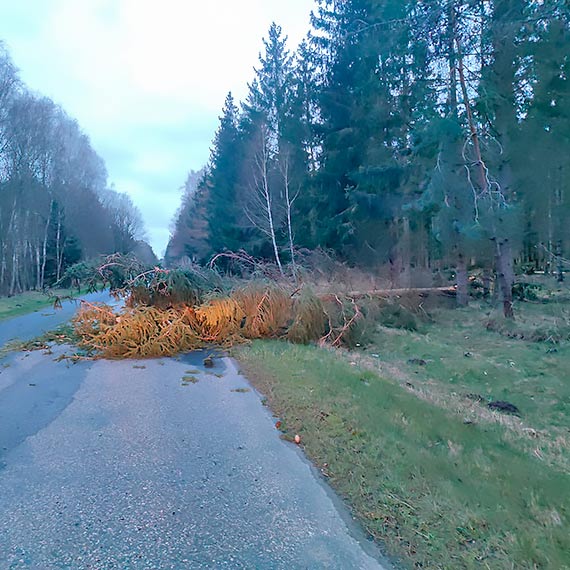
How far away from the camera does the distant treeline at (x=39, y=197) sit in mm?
27828

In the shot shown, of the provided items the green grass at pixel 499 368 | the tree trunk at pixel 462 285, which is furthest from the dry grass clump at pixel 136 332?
the tree trunk at pixel 462 285

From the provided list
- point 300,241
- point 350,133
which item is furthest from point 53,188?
point 350,133

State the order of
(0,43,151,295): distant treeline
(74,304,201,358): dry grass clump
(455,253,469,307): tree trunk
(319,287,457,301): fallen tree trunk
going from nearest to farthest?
(74,304,201,358): dry grass clump < (319,287,457,301): fallen tree trunk < (455,253,469,307): tree trunk < (0,43,151,295): distant treeline

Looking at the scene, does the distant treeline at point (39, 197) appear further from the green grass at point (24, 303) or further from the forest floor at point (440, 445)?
the forest floor at point (440, 445)

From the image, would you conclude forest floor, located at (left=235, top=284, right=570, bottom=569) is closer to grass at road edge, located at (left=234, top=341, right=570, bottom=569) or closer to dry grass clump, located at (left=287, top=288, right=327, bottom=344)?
grass at road edge, located at (left=234, top=341, right=570, bottom=569)

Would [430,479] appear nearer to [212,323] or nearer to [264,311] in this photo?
[212,323]

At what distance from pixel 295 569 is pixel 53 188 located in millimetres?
40159

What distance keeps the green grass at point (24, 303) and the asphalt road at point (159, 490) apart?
9448mm

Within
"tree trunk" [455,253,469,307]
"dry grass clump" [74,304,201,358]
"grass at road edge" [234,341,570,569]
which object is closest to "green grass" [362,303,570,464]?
"grass at road edge" [234,341,570,569]

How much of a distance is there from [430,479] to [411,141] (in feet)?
56.7

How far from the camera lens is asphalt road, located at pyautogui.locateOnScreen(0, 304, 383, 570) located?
2.75m

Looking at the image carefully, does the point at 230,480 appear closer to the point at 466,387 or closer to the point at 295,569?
the point at 295,569

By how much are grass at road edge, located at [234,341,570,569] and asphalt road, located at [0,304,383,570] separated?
25cm

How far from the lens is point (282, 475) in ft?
12.5
